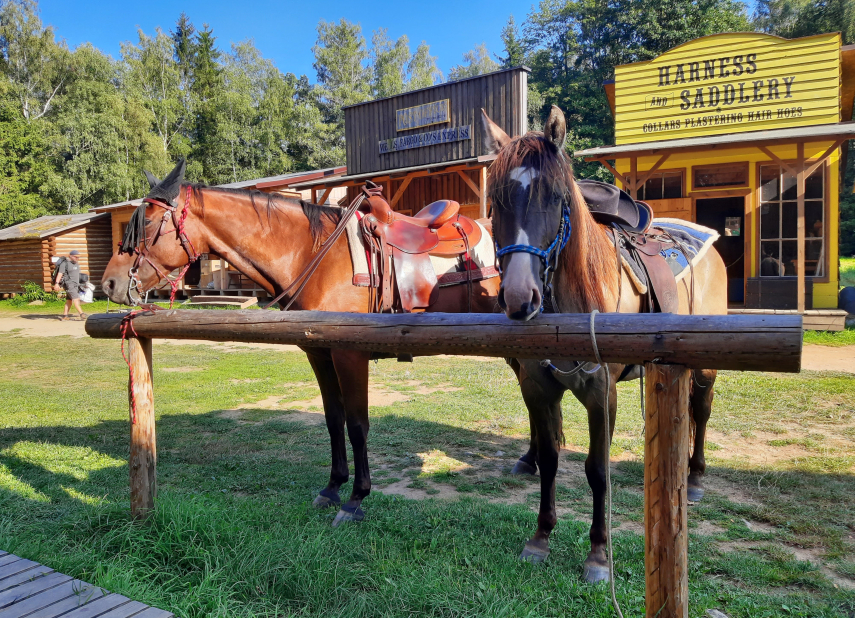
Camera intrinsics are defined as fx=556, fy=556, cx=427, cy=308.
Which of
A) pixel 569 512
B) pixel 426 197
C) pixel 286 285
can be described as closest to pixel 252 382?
pixel 286 285

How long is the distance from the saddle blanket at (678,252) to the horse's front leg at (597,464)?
1.84 feet

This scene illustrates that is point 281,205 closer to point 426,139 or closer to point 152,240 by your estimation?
point 152,240

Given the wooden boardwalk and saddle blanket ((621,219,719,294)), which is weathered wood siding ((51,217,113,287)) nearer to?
the wooden boardwalk

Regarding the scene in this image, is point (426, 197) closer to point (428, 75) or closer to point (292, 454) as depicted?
point (292, 454)

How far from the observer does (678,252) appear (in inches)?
154

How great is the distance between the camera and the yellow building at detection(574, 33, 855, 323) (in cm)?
1127

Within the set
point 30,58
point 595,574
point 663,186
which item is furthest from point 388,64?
point 595,574

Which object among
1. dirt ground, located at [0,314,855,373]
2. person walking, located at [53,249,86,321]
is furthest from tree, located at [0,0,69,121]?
person walking, located at [53,249,86,321]

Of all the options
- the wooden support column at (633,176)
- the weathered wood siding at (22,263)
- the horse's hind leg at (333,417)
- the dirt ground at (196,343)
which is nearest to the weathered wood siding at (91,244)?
the weathered wood siding at (22,263)

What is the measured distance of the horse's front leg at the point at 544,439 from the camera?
3.02m

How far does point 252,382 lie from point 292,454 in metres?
3.52

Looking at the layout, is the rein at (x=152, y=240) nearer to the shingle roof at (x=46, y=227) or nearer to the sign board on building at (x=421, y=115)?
the sign board on building at (x=421, y=115)

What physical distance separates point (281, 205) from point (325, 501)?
6.94 ft

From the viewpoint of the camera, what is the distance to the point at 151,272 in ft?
11.8
